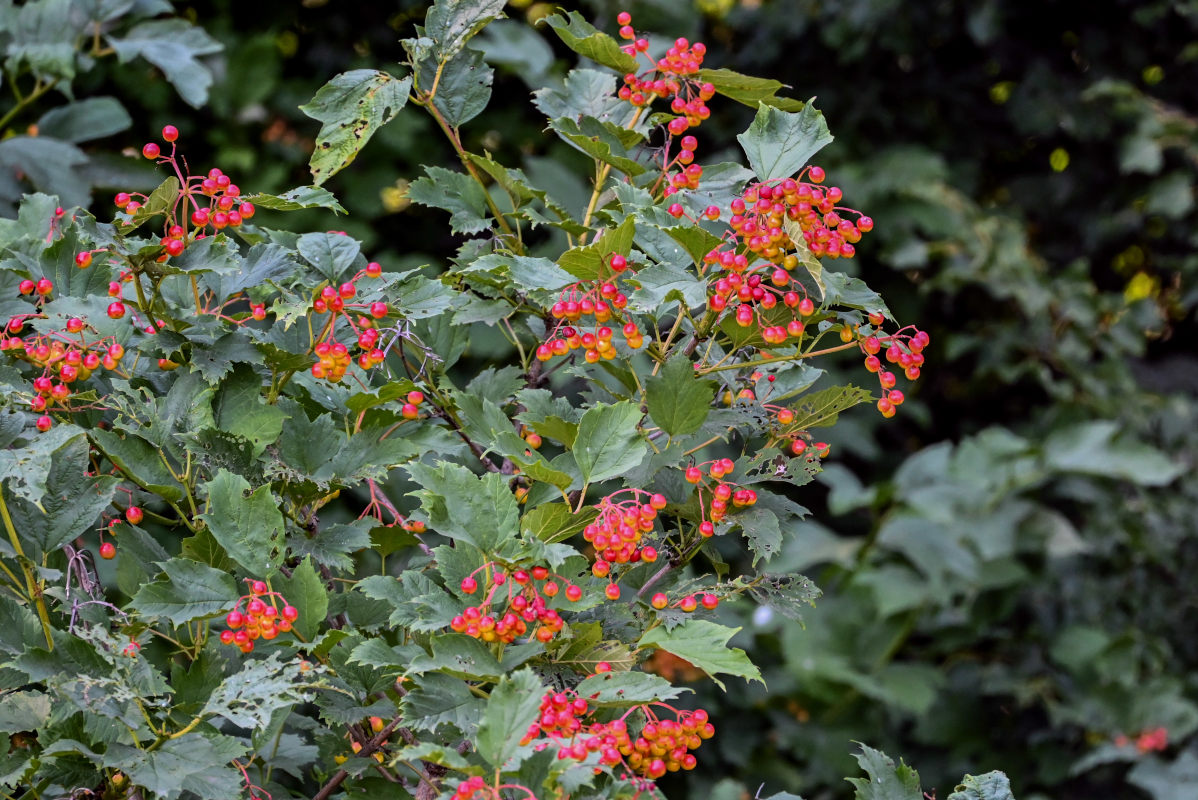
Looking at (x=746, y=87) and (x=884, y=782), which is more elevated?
(x=746, y=87)

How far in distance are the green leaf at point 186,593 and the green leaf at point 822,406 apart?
0.40m

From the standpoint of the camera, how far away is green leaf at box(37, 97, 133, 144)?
68.8 inches

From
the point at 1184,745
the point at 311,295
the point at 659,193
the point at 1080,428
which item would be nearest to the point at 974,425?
the point at 1080,428

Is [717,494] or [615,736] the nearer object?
[615,736]

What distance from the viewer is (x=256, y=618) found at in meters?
0.74

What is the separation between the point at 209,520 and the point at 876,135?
270 cm

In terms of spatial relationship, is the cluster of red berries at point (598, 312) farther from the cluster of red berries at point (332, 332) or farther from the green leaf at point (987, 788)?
the green leaf at point (987, 788)

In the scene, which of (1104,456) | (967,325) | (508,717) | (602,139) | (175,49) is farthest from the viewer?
Result: (967,325)

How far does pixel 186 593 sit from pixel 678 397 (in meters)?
0.33

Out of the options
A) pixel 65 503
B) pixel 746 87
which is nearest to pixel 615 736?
pixel 65 503

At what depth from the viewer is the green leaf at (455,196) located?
3.19 ft

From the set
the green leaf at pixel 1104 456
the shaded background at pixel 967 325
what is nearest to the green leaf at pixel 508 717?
the shaded background at pixel 967 325

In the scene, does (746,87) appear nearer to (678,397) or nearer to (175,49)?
(678,397)

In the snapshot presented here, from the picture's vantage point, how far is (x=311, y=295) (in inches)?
33.3
